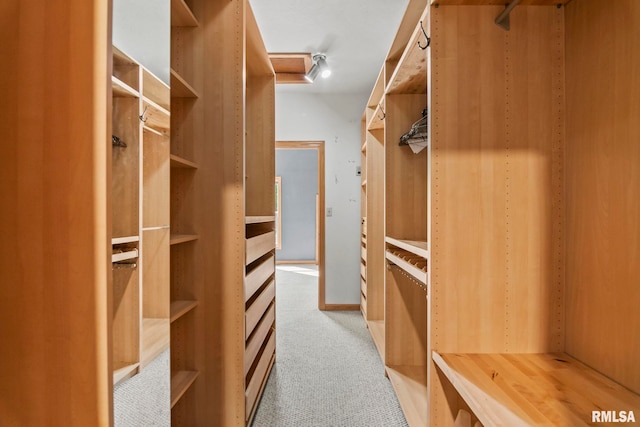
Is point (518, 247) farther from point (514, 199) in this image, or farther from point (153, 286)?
point (153, 286)

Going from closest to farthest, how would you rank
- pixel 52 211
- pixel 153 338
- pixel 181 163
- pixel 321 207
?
pixel 52 211 → pixel 153 338 → pixel 181 163 → pixel 321 207

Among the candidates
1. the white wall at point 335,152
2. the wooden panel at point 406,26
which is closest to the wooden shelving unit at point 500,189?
the wooden panel at point 406,26

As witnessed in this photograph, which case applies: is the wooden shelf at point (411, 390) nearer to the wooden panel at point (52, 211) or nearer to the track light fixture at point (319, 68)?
the wooden panel at point (52, 211)

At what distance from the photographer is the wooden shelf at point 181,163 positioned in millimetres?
1278

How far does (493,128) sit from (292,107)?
2817 millimetres

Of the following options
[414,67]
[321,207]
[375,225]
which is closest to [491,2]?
[414,67]

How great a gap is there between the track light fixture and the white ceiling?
0.05m

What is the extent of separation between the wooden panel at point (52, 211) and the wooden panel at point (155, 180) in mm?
341

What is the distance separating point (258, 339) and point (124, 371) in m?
1.05

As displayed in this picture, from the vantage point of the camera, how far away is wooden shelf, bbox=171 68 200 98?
1.34 m

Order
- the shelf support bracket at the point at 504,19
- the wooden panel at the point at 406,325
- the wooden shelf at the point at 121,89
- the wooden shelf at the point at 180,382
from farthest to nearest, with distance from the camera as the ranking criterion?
the wooden panel at the point at 406,325 → the wooden shelf at the point at 180,382 → the shelf support bracket at the point at 504,19 → the wooden shelf at the point at 121,89

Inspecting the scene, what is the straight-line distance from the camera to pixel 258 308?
186 cm

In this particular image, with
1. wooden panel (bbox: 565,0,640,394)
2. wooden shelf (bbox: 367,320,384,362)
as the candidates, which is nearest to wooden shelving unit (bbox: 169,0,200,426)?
wooden shelf (bbox: 367,320,384,362)

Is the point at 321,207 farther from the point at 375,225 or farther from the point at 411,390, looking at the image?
the point at 411,390
